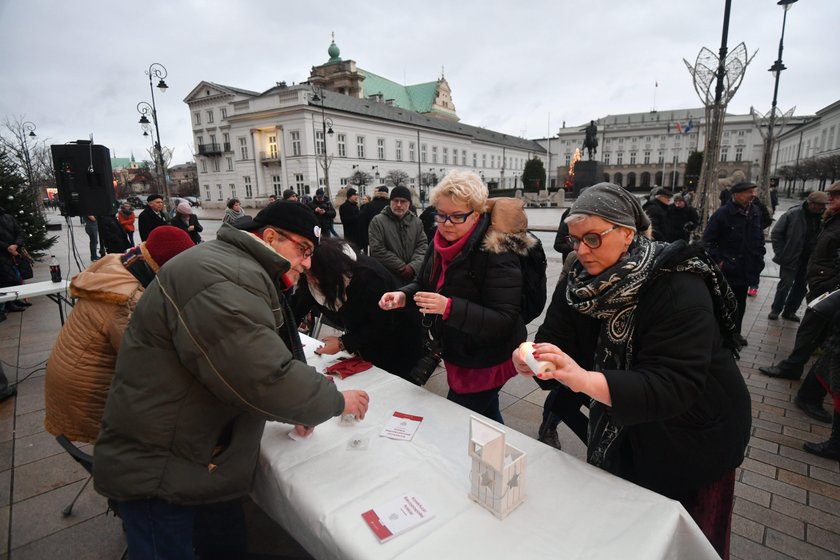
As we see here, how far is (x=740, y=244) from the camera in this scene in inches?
189

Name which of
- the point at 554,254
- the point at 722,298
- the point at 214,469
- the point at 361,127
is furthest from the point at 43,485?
the point at 361,127

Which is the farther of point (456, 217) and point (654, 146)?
point (654, 146)

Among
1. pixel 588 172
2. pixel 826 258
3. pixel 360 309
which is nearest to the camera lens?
pixel 360 309

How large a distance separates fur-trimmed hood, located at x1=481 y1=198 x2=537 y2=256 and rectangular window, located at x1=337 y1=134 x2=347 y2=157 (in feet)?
139

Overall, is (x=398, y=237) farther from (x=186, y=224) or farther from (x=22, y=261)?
(x=22, y=261)

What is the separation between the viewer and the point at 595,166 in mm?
17938

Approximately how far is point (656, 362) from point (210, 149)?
53.2 metres

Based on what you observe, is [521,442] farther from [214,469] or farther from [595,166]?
[595,166]

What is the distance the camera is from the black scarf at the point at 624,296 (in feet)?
4.24

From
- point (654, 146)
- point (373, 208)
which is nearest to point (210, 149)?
point (373, 208)

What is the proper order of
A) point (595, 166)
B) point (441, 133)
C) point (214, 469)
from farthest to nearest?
point (441, 133) < point (595, 166) < point (214, 469)

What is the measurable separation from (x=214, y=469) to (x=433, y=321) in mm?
1303

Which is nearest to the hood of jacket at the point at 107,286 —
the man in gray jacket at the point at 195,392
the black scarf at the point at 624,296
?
the man in gray jacket at the point at 195,392

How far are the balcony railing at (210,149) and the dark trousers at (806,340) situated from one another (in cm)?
5092
